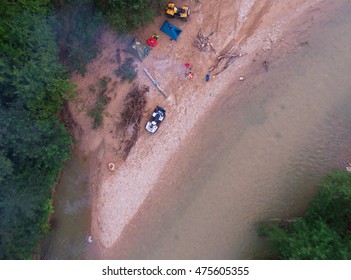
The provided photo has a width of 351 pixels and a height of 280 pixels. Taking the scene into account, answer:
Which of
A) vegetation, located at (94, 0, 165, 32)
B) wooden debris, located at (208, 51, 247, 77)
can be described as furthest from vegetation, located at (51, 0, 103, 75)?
wooden debris, located at (208, 51, 247, 77)

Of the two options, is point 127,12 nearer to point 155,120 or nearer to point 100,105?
point 100,105

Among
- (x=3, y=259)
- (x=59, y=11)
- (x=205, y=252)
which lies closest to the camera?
(x=3, y=259)

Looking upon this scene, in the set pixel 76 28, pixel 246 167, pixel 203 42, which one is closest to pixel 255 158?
pixel 246 167

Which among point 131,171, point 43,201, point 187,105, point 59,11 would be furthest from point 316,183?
point 59,11

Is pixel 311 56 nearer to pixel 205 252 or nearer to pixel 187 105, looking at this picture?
pixel 187 105

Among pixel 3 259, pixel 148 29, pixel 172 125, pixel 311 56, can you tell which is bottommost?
pixel 3 259

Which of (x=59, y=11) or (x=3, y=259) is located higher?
(x=59, y=11)
